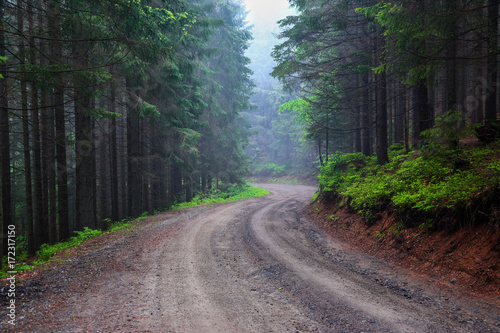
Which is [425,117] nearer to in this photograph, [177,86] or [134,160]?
[177,86]

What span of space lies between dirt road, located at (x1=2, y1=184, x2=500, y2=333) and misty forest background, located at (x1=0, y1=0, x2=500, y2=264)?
3888mm

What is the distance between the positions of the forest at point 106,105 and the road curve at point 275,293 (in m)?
4.63

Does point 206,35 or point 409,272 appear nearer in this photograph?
point 409,272

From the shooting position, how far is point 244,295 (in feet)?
17.7

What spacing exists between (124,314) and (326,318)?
3.44 meters

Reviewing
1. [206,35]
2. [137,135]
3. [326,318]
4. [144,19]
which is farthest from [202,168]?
[326,318]

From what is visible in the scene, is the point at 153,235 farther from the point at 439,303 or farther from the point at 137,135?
the point at 439,303

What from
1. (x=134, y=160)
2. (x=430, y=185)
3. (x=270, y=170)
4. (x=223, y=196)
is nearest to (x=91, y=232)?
(x=134, y=160)

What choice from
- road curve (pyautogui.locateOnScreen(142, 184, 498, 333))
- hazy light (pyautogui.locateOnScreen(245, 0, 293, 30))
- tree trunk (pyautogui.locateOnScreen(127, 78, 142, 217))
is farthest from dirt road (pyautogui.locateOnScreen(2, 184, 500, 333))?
hazy light (pyautogui.locateOnScreen(245, 0, 293, 30))

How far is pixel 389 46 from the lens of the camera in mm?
10758

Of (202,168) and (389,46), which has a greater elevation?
(389,46)

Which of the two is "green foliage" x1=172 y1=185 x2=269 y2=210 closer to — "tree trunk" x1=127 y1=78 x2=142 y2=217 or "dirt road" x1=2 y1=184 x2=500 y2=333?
"tree trunk" x1=127 y1=78 x2=142 y2=217

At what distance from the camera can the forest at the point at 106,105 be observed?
7875 millimetres

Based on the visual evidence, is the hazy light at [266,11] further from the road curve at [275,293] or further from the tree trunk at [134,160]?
the road curve at [275,293]
